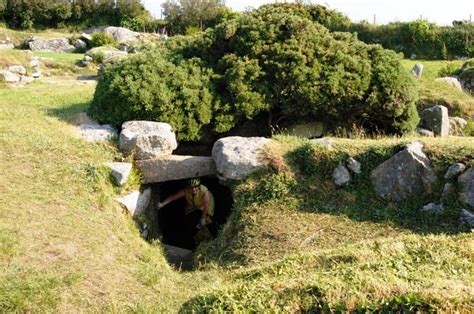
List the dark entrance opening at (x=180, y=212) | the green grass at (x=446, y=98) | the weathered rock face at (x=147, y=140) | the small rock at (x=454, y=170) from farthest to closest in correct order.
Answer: the green grass at (x=446, y=98) → the dark entrance opening at (x=180, y=212) → the weathered rock face at (x=147, y=140) → the small rock at (x=454, y=170)

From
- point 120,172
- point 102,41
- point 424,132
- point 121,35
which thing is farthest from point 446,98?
point 121,35

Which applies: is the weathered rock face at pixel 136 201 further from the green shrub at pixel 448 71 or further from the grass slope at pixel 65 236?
the green shrub at pixel 448 71

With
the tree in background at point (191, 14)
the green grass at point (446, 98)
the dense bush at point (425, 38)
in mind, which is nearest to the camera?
the green grass at point (446, 98)

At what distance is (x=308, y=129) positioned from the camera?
39.3ft

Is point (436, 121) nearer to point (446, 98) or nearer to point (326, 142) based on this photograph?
point (446, 98)

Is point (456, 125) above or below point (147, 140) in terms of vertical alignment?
below

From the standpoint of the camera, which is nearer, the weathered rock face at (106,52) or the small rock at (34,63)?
the small rock at (34,63)

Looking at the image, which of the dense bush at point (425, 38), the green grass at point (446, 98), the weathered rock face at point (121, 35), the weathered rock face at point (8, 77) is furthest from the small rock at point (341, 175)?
the weathered rock face at point (121, 35)

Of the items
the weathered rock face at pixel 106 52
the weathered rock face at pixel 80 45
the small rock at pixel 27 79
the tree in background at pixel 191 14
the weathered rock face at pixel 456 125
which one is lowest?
the weathered rock face at pixel 456 125

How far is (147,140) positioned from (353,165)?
3809 mm

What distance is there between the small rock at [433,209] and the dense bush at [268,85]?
3.26 m

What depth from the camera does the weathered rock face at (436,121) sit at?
41.5 ft

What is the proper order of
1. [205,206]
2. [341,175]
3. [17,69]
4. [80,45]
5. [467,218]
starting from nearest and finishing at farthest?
[467,218] < [341,175] < [205,206] < [17,69] < [80,45]

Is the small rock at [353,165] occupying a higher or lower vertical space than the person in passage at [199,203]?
higher
